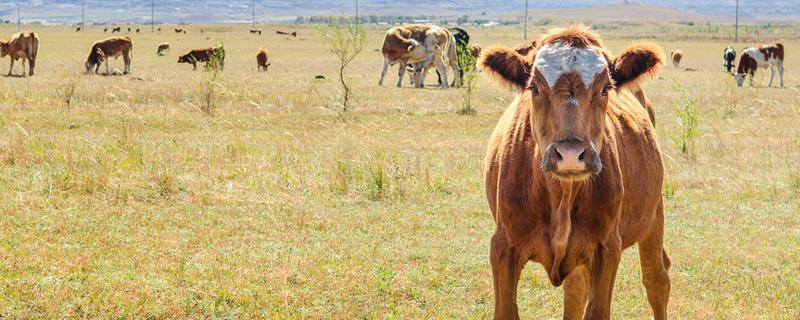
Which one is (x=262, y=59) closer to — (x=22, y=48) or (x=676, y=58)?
(x=22, y=48)

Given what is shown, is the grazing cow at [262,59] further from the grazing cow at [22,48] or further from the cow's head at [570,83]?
the cow's head at [570,83]

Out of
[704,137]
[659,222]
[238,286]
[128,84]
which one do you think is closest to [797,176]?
[704,137]

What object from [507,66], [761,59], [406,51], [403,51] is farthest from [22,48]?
[507,66]

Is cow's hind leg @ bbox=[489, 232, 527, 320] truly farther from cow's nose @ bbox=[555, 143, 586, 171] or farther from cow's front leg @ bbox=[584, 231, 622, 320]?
cow's nose @ bbox=[555, 143, 586, 171]

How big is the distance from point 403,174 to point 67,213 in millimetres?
4698

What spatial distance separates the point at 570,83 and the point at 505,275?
1.21 metres

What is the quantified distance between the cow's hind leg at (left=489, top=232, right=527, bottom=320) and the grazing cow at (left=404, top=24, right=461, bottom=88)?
86.8 ft

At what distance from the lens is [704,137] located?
19375 millimetres

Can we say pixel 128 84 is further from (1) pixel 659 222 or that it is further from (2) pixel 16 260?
(1) pixel 659 222

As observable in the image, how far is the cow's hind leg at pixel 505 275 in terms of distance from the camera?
5.70 metres

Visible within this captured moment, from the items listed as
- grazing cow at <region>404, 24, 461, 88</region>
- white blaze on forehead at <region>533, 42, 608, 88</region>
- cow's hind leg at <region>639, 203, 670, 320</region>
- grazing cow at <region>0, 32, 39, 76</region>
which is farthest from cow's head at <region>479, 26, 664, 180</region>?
grazing cow at <region>0, 32, 39, 76</region>

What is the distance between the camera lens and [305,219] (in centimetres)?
1118

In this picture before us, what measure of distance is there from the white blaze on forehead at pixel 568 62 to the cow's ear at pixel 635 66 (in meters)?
0.21

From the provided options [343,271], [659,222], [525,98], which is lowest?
[343,271]
